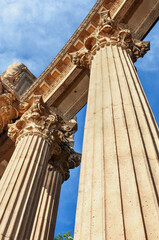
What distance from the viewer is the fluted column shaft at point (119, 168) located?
443 cm

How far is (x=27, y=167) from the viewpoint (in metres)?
12.4

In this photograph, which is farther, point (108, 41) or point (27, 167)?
point (27, 167)

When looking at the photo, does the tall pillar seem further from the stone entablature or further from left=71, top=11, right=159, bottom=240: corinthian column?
left=71, top=11, right=159, bottom=240: corinthian column

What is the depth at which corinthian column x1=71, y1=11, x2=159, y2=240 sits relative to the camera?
444cm

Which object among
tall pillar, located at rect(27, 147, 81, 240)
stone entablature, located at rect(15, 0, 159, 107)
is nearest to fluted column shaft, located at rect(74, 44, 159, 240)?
tall pillar, located at rect(27, 147, 81, 240)

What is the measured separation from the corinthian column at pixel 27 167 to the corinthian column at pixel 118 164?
17.1 ft

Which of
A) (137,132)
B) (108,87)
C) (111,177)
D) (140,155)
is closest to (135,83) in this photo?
(108,87)

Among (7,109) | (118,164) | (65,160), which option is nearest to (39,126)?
(65,160)

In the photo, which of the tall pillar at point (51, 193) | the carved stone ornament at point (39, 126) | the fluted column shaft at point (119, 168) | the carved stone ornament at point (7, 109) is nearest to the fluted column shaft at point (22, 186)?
the carved stone ornament at point (39, 126)

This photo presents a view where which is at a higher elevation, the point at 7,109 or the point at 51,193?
the point at 7,109

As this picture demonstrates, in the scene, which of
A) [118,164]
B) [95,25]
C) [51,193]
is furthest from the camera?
[95,25]

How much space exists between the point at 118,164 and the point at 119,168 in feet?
0.48

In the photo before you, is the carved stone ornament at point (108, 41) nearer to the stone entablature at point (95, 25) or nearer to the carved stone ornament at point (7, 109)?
the stone entablature at point (95, 25)

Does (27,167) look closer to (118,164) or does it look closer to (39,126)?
(39,126)
